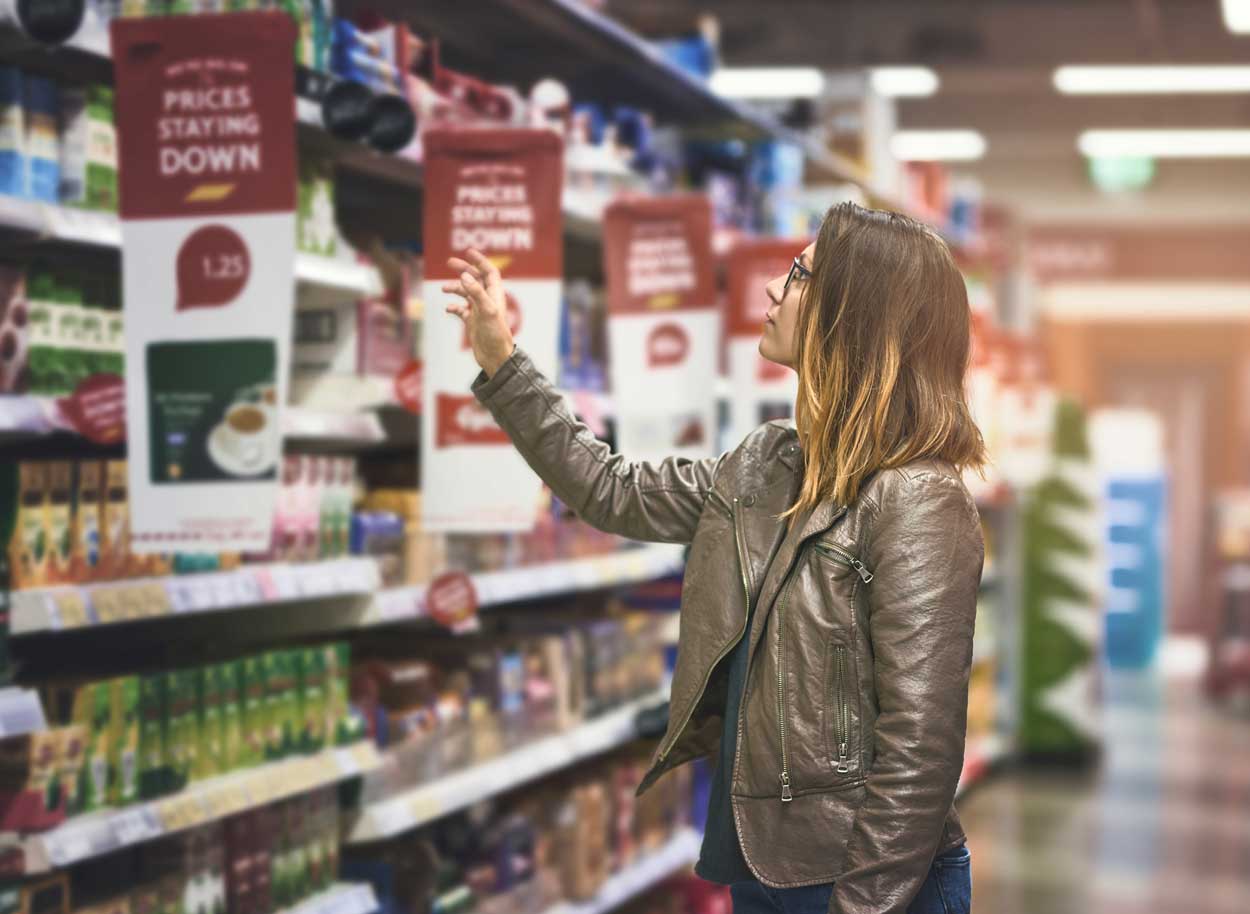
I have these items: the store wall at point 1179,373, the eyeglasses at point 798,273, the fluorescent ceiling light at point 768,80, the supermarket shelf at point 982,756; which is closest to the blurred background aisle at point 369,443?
the supermarket shelf at point 982,756

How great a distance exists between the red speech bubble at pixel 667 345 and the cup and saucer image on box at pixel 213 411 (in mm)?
1700

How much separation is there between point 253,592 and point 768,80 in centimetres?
910

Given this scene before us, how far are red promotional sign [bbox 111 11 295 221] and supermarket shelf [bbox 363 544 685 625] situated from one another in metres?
1.12

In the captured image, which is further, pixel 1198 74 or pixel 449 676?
pixel 1198 74

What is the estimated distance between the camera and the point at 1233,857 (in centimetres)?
768

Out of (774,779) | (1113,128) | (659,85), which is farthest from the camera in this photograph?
(1113,128)

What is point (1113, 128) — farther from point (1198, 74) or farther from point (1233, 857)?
point (1233, 857)

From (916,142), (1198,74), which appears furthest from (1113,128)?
(1198,74)

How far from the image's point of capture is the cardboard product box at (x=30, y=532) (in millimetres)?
2602

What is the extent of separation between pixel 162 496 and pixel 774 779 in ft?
3.46

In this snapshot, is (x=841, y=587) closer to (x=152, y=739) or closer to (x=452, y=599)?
(x=152, y=739)

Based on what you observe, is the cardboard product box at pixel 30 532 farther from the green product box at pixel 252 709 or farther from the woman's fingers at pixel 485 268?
the woman's fingers at pixel 485 268

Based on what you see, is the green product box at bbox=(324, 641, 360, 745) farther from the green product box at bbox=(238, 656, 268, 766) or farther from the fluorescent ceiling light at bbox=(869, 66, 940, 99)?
the fluorescent ceiling light at bbox=(869, 66, 940, 99)

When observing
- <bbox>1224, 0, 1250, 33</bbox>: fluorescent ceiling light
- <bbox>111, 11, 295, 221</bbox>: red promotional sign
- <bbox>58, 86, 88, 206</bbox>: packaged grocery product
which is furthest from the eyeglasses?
<bbox>1224, 0, 1250, 33</bbox>: fluorescent ceiling light
